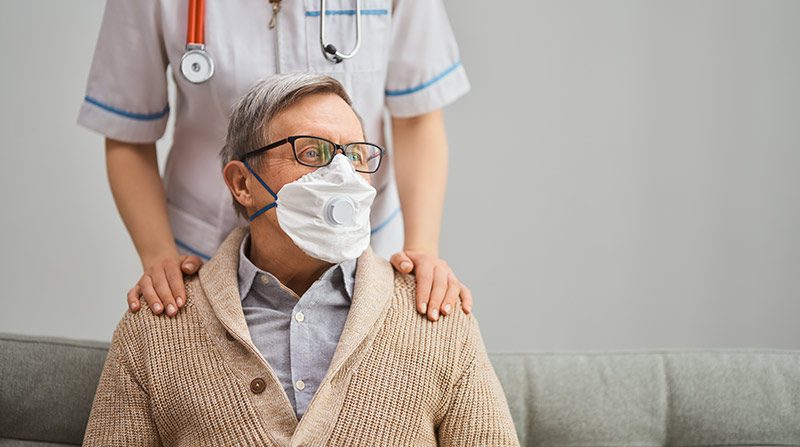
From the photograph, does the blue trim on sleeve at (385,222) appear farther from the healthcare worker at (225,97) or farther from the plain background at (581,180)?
the plain background at (581,180)

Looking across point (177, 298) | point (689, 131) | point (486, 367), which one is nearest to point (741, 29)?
point (689, 131)

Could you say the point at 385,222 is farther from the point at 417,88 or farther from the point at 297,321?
the point at 297,321

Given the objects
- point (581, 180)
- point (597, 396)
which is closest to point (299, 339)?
point (597, 396)

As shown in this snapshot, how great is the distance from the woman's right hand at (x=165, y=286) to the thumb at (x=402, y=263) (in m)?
0.37

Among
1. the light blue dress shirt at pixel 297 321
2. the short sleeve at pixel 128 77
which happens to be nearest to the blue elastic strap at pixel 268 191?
the light blue dress shirt at pixel 297 321

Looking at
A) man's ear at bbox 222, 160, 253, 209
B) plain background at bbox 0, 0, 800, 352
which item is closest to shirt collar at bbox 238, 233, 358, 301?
man's ear at bbox 222, 160, 253, 209

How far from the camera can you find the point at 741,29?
2816 millimetres

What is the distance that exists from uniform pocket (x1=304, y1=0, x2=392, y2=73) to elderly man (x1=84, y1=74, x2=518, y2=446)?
17 cm

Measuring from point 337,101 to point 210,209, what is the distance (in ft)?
1.45

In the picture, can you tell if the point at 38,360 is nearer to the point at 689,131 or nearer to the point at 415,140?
the point at 415,140

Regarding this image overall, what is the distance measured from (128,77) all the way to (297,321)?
630 mm

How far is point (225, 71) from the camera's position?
186 centimetres

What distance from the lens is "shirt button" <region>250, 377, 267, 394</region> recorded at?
162cm

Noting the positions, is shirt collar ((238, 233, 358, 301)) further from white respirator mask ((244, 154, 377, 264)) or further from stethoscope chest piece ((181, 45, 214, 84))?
stethoscope chest piece ((181, 45, 214, 84))
